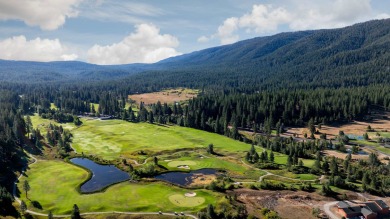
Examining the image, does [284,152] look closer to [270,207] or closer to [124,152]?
[270,207]

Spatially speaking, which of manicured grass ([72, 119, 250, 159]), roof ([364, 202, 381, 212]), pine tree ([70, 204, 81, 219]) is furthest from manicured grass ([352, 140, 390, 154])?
pine tree ([70, 204, 81, 219])

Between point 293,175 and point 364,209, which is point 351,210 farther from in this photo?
point 293,175

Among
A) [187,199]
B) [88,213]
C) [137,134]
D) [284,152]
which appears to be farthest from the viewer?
[137,134]

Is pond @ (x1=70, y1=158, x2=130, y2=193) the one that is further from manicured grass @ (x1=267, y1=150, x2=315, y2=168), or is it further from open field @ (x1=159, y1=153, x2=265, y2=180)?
manicured grass @ (x1=267, y1=150, x2=315, y2=168)

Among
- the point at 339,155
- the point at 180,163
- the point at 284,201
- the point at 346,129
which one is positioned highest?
Result: the point at 346,129

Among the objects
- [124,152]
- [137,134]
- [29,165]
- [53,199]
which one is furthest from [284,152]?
[29,165]

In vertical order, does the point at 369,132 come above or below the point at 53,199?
above

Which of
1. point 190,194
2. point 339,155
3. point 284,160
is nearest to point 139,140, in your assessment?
point 284,160
